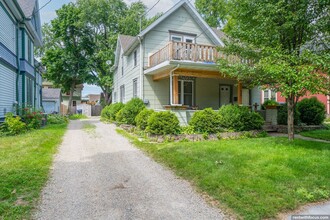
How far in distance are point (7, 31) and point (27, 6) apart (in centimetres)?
377

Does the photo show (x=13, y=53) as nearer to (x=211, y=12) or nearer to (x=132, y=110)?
(x=132, y=110)

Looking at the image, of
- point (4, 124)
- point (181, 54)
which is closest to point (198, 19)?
point (181, 54)

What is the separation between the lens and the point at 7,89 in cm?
1159

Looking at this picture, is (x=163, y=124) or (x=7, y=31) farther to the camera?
(x=7, y=31)

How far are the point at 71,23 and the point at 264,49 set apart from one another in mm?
26700

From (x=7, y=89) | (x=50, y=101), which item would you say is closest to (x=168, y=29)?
(x=7, y=89)

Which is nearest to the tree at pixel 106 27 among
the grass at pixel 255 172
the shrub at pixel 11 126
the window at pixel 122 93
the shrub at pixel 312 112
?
the window at pixel 122 93

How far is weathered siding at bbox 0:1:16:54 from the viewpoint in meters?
11.1

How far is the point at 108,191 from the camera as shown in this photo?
167 inches

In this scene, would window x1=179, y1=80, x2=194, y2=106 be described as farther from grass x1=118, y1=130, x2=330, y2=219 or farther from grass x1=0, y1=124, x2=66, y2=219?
grass x1=0, y1=124, x2=66, y2=219

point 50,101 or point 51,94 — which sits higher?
point 51,94

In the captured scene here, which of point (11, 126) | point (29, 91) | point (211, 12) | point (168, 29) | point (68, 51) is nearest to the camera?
point (11, 126)

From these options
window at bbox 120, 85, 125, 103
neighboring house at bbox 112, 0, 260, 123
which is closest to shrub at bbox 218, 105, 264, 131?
neighboring house at bbox 112, 0, 260, 123

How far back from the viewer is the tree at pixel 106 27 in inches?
1142
